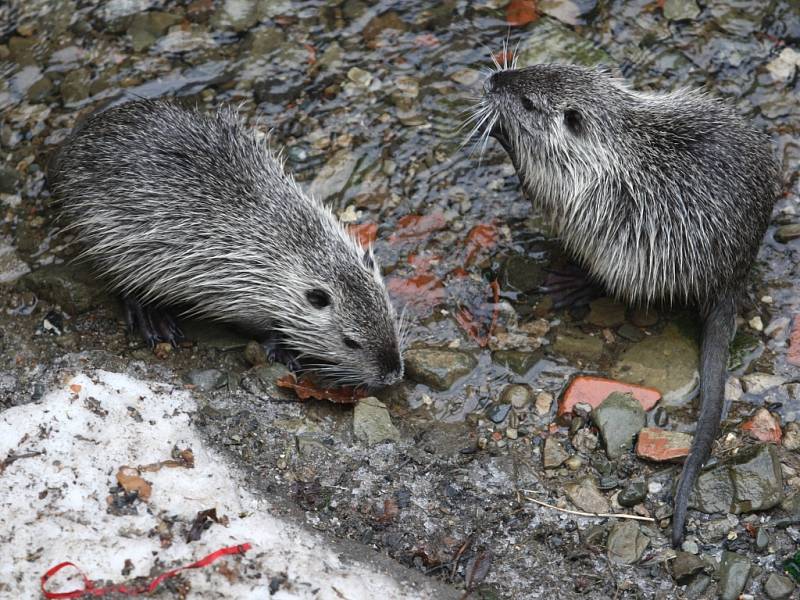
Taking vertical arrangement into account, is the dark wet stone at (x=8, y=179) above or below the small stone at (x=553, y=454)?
above

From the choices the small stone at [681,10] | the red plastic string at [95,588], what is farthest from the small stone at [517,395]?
the small stone at [681,10]

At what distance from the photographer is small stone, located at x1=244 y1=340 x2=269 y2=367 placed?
455 cm

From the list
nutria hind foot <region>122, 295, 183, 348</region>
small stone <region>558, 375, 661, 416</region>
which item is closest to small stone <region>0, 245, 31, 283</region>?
nutria hind foot <region>122, 295, 183, 348</region>

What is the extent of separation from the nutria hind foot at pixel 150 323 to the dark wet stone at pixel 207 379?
31 cm

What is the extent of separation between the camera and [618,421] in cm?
424

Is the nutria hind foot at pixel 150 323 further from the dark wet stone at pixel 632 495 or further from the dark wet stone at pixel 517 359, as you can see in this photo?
the dark wet stone at pixel 632 495

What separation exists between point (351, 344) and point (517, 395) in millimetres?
833

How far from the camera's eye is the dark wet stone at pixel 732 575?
3631 mm

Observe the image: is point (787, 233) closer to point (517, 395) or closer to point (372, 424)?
point (517, 395)

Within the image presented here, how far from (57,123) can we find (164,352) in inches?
68.0

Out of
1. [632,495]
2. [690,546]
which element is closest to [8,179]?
[632,495]

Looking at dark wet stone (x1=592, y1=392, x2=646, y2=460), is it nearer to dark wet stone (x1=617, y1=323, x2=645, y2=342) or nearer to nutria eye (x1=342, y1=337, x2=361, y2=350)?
dark wet stone (x1=617, y1=323, x2=645, y2=342)

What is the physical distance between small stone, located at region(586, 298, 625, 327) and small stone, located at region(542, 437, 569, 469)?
808 millimetres

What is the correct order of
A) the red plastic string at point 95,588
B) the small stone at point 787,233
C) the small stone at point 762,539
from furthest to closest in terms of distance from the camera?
the small stone at point 787,233 → the small stone at point 762,539 → the red plastic string at point 95,588
